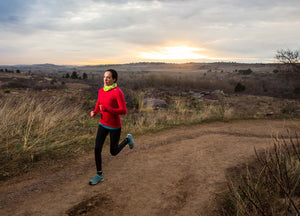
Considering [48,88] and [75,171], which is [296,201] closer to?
[75,171]

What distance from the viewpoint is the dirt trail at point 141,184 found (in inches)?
116

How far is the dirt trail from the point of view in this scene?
296cm

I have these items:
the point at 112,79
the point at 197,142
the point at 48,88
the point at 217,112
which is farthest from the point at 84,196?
the point at 48,88

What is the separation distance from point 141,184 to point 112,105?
148cm

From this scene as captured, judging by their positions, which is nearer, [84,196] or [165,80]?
[84,196]

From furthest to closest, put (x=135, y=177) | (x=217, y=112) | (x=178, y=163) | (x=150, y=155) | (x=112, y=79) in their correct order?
1. (x=217, y=112)
2. (x=150, y=155)
3. (x=178, y=163)
4. (x=135, y=177)
5. (x=112, y=79)

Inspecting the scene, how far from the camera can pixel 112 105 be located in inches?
140

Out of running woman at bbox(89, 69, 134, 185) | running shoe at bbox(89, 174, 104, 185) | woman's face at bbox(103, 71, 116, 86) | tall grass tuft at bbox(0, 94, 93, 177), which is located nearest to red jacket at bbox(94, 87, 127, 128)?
running woman at bbox(89, 69, 134, 185)

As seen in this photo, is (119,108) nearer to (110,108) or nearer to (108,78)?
(110,108)

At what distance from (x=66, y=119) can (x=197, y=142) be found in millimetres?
4364

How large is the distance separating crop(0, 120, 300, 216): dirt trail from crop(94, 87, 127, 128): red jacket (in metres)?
1.11

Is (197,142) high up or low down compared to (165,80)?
down

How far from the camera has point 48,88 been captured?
17250mm

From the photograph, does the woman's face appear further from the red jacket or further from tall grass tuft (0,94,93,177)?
tall grass tuft (0,94,93,177)
